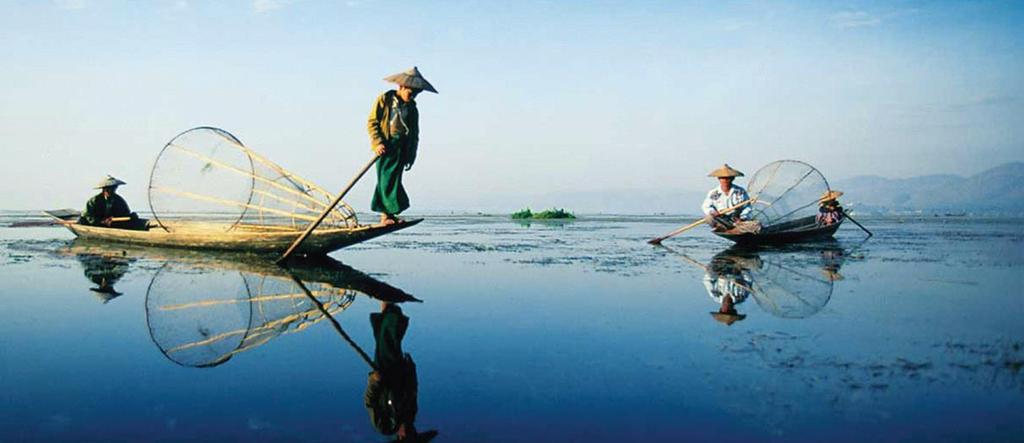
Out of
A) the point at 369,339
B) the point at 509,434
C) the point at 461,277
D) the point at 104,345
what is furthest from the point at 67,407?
the point at 461,277

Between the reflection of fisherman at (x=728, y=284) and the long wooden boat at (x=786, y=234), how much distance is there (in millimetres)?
2404

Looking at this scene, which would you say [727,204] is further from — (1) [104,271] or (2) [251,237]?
(1) [104,271]

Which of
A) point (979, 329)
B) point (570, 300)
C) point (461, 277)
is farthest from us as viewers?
point (461, 277)

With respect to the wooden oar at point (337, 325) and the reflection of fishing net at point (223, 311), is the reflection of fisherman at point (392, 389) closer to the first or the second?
the wooden oar at point (337, 325)

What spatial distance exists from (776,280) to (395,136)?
16.2 feet

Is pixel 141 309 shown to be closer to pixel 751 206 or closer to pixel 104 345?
pixel 104 345

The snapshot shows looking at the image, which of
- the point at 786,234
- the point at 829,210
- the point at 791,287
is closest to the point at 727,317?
the point at 791,287

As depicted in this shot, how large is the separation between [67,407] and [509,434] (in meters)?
1.96

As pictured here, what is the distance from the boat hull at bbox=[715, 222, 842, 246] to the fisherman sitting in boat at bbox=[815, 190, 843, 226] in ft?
1.75

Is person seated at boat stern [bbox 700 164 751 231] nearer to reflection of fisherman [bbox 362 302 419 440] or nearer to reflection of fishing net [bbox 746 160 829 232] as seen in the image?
reflection of fishing net [bbox 746 160 829 232]

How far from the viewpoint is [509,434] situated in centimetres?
243

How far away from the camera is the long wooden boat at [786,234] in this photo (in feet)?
40.6

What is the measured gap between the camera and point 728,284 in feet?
22.7

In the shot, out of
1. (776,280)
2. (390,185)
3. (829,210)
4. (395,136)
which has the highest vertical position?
(395,136)
